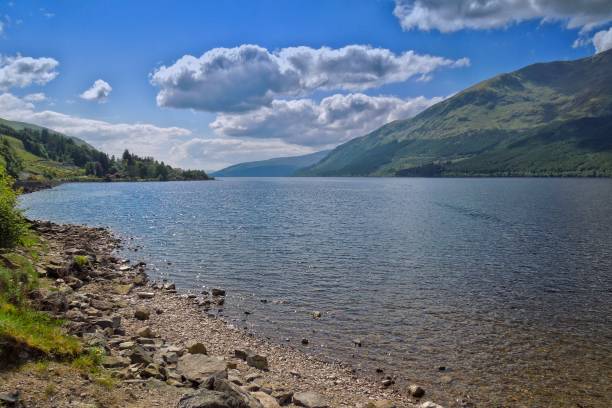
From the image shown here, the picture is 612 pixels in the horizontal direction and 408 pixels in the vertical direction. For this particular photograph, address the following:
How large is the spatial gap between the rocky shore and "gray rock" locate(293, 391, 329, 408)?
5cm

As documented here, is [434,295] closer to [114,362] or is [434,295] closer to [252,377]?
[252,377]

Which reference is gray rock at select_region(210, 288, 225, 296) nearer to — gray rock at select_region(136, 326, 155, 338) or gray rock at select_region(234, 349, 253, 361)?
gray rock at select_region(136, 326, 155, 338)

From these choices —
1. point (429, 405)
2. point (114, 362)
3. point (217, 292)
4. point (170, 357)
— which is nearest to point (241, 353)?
point (170, 357)

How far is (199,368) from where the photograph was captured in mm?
18047

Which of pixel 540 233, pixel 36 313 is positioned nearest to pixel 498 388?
pixel 36 313

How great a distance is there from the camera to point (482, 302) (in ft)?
114

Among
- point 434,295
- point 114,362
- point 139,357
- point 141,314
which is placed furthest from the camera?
point 434,295

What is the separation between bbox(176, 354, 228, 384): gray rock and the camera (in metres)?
17.0

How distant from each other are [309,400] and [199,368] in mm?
5123

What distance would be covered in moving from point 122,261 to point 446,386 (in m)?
39.4

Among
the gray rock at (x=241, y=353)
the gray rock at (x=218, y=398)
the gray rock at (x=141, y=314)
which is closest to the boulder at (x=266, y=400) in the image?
the gray rock at (x=218, y=398)

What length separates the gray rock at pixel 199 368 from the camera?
55.9ft

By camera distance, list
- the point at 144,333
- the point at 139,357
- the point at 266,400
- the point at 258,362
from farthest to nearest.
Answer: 1. the point at 144,333
2. the point at 258,362
3. the point at 139,357
4. the point at 266,400

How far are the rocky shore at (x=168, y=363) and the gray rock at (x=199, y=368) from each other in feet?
0.15
